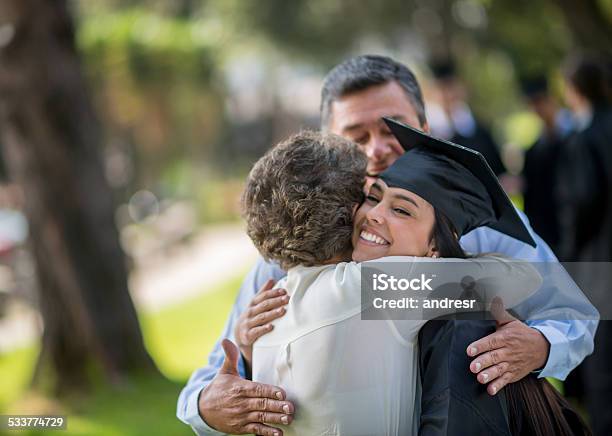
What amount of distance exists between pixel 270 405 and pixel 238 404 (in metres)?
0.12

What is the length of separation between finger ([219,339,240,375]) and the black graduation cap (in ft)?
1.97

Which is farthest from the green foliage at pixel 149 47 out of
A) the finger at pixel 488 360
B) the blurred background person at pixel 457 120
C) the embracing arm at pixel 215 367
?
the finger at pixel 488 360

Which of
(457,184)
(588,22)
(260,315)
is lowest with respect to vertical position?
(260,315)

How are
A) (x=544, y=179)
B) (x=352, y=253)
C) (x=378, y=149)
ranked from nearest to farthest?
(x=352, y=253)
(x=378, y=149)
(x=544, y=179)

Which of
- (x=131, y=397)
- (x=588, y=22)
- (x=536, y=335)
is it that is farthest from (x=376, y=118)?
(x=588, y=22)

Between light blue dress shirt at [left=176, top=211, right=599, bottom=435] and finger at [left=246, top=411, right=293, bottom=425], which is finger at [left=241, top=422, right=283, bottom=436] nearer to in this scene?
finger at [left=246, top=411, right=293, bottom=425]

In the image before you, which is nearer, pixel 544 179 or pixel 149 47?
A: pixel 544 179

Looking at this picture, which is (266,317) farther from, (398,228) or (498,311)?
(498,311)

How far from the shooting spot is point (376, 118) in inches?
107

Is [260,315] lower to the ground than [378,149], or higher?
lower

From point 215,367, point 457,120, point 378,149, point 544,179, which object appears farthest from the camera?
point 457,120

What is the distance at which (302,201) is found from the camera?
6.78 ft

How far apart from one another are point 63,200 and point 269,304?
5.02 meters

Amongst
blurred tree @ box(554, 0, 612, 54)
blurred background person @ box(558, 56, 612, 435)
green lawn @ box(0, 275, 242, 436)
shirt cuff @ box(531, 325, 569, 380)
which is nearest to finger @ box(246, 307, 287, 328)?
shirt cuff @ box(531, 325, 569, 380)
